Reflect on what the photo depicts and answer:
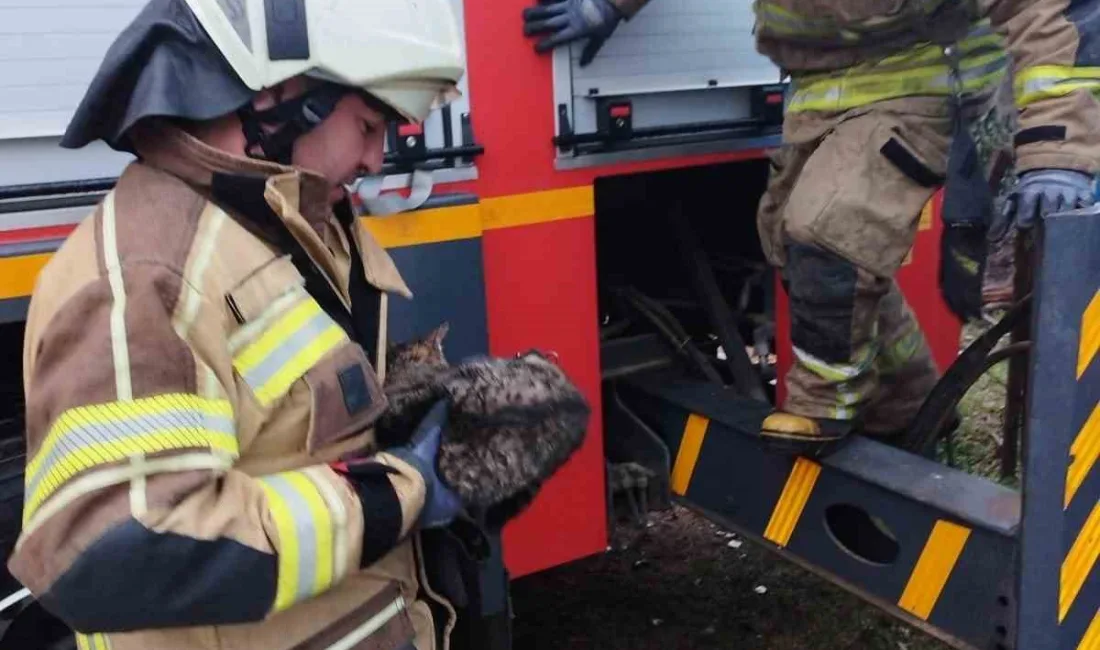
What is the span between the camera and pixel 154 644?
131cm

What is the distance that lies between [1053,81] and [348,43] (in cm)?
128

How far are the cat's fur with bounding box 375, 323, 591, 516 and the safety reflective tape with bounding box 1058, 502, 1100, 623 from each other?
85cm

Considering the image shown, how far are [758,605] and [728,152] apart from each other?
1432 mm

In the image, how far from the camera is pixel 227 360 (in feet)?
4.01

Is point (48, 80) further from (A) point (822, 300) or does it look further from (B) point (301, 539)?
(A) point (822, 300)

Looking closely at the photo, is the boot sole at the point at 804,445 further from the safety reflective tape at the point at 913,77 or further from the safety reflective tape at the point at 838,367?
the safety reflective tape at the point at 913,77

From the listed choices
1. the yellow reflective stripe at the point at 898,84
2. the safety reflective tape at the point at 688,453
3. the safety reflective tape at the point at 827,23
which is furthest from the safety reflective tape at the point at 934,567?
the safety reflective tape at the point at 827,23

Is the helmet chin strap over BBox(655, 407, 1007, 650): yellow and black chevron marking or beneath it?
over

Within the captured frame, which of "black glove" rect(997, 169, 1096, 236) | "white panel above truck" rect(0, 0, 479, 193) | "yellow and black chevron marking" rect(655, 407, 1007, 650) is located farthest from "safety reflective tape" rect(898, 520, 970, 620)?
"white panel above truck" rect(0, 0, 479, 193)

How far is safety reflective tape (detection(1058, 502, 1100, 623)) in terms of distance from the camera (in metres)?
1.79

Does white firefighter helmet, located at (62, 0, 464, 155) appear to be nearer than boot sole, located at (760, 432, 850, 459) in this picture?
Yes

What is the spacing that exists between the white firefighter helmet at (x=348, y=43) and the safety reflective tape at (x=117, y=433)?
1.26ft

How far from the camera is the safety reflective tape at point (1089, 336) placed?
1.68m

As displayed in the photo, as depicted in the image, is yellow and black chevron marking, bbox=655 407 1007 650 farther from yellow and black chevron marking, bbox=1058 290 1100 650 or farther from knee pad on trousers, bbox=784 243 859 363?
knee pad on trousers, bbox=784 243 859 363
